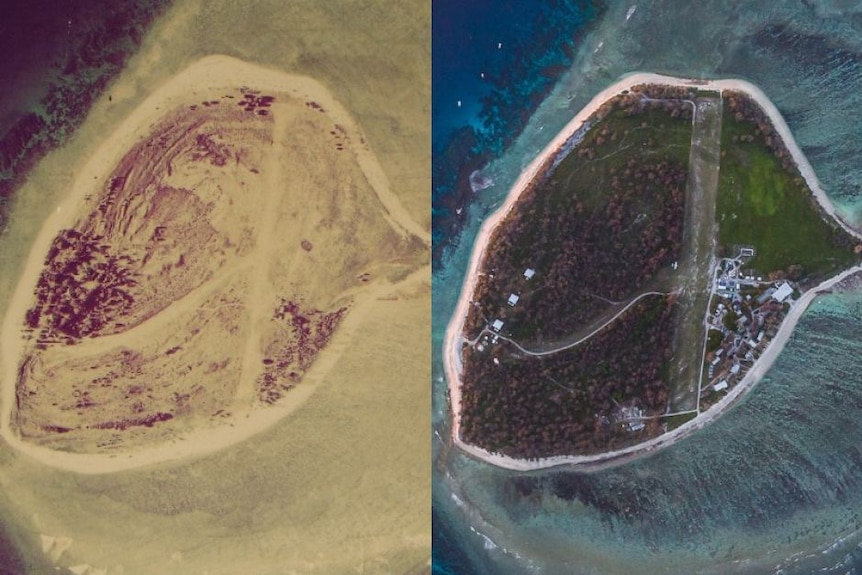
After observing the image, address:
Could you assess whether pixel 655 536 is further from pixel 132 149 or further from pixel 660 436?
pixel 132 149

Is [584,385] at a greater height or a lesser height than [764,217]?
lesser

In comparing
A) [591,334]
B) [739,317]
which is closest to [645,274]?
[591,334]

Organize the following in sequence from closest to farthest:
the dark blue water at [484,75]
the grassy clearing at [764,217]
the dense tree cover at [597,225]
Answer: the dense tree cover at [597,225]
the grassy clearing at [764,217]
the dark blue water at [484,75]

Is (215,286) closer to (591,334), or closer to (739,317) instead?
(591,334)

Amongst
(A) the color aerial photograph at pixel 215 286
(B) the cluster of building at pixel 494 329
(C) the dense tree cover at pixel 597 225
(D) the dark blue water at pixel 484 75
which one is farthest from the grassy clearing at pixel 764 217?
(A) the color aerial photograph at pixel 215 286

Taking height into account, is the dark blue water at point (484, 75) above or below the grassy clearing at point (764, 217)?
above

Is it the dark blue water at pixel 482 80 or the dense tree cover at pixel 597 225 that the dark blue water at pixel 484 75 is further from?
the dense tree cover at pixel 597 225

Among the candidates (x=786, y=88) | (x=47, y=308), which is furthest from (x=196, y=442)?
(x=786, y=88)
